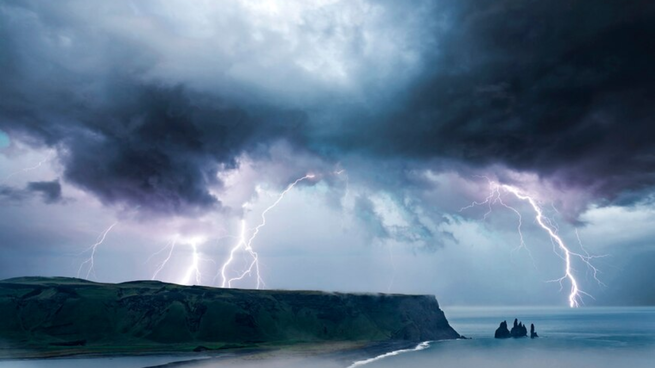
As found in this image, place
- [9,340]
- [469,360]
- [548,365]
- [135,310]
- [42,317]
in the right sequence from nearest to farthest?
[548,365] → [469,360] → [9,340] → [42,317] → [135,310]

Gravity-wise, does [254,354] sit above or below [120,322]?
below

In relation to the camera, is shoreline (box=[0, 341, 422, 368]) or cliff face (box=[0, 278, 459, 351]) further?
cliff face (box=[0, 278, 459, 351])

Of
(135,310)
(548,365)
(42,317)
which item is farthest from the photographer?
(135,310)

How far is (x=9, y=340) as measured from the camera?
161000 millimetres

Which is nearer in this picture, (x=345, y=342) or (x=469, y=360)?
(x=469, y=360)

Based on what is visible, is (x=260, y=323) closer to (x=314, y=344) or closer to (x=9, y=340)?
(x=314, y=344)

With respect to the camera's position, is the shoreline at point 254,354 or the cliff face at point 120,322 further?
the cliff face at point 120,322

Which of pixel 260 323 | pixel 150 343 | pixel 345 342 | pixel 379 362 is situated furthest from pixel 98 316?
pixel 379 362

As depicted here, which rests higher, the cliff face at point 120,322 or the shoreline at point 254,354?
the cliff face at point 120,322

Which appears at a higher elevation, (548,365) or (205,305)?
(205,305)

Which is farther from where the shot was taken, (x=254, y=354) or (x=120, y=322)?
(x=120, y=322)

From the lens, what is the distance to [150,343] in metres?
169

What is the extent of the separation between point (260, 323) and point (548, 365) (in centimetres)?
11037

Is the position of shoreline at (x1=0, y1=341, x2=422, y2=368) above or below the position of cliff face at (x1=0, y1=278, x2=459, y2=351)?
below
